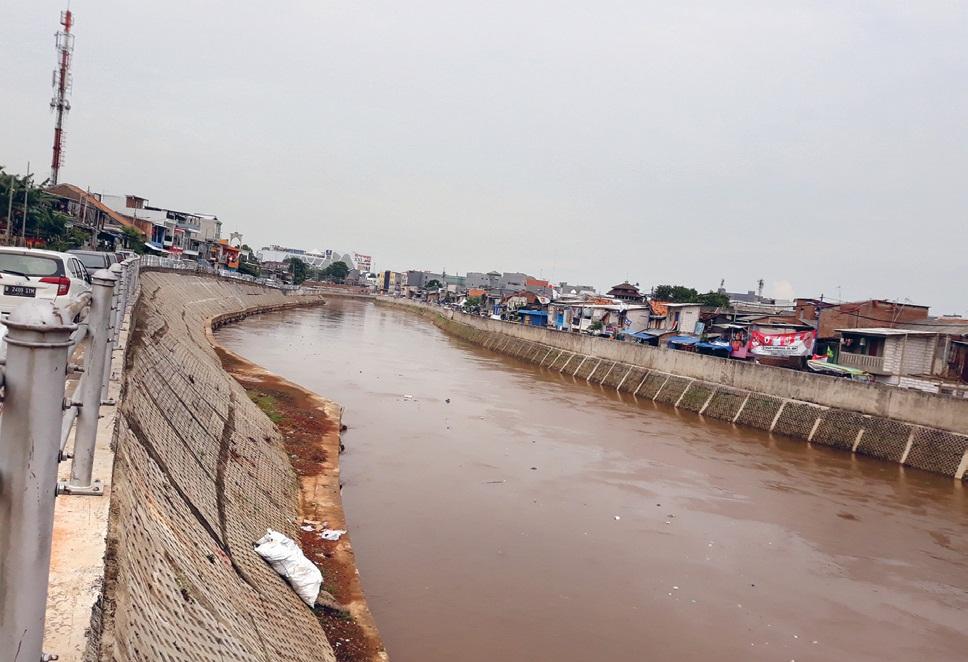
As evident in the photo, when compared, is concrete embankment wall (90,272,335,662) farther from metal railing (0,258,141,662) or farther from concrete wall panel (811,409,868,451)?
concrete wall panel (811,409,868,451)

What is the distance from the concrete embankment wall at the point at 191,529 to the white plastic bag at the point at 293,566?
0.16 m

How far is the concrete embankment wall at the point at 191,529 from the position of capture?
4570 mm

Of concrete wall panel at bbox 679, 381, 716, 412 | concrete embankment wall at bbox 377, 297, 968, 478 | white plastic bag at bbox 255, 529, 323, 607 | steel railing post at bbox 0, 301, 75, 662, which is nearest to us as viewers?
steel railing post at bbox 0, 301, 75, 662

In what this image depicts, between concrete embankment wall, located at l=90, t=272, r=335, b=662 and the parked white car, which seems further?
the parked white car

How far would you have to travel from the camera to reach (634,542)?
1307 centimetres

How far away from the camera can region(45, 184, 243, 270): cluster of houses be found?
53.4 meters

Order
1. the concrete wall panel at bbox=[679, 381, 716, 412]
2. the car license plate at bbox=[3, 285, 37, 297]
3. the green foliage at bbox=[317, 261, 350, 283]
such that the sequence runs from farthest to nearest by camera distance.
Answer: the green foliage at bbox=[317, 261, 350, 283] < the concrete wall panel at bbox=[679, 381, 716, 412] < the car license plate at bbox=[3, 285, 37, 297]

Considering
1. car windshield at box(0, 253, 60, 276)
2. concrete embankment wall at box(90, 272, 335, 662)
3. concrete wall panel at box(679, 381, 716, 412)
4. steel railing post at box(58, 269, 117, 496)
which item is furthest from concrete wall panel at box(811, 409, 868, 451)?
steel railing post at box(58, 269, 117, 496)

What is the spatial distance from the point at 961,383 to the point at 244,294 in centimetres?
5964

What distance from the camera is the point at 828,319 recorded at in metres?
35.6

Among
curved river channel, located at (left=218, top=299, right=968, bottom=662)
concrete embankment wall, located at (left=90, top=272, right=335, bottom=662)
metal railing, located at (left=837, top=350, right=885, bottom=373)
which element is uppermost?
metal railing, located at (left=837, top=350, right=885, bottom=373)

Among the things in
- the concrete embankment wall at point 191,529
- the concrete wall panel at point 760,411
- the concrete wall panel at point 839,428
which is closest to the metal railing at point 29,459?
the concrete embankment wall at point 191,529

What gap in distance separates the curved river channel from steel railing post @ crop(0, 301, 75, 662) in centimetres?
698

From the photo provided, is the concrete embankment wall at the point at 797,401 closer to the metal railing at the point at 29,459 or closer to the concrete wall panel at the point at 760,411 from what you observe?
Answer: the concrete wall panel at the point at 760,411
